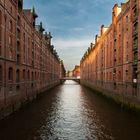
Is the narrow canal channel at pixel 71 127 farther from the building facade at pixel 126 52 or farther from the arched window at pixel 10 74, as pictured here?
the arched window at pixel 10 74

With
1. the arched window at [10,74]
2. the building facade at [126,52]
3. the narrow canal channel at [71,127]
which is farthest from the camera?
the arched window at [10,74]

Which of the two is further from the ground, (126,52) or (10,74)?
(126,52)

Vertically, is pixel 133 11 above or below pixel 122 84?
above

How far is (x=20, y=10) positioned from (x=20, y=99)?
1271 centimetres

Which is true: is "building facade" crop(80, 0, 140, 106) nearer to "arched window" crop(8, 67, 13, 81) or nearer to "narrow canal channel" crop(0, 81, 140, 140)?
"narrow canal channel" crop(0, 81, 140, 140)

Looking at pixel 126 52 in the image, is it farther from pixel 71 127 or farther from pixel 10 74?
pixel 10 74

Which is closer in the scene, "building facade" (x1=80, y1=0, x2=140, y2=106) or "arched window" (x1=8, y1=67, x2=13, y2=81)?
"building facade" (x1=80, y1=0, x2=140, y2=106)

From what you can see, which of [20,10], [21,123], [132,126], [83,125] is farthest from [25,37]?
[132,126]

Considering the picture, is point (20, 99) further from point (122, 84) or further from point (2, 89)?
point (122, 84)

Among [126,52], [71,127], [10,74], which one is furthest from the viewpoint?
[126,52]

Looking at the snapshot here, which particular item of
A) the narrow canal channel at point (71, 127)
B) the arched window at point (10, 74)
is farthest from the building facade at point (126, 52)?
the arched window at point (10, 74)

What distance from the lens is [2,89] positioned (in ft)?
62.0

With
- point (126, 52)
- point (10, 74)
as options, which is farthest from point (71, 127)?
point (126, 52)

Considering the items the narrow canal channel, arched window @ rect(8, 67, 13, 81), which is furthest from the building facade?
arched window @ rect(8, 67, 13, 81)
